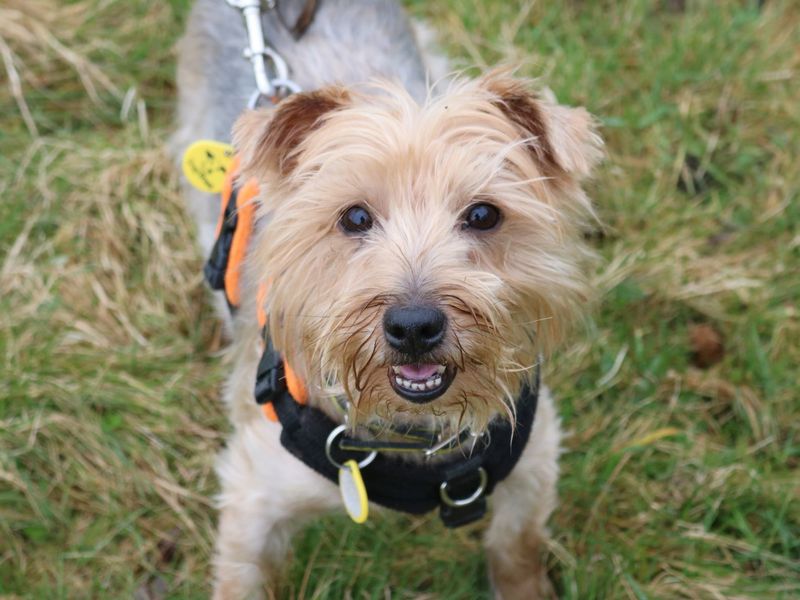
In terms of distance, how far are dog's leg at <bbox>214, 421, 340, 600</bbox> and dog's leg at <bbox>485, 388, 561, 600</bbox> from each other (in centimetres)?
61

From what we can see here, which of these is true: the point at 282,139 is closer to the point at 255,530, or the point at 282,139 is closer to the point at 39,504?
the point at 255,530

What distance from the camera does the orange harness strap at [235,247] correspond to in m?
2.76

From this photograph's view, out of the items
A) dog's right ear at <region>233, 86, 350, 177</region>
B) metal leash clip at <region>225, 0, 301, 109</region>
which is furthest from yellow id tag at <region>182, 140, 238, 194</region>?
dog's right ear at <region>233, 86, 350, 177</region>

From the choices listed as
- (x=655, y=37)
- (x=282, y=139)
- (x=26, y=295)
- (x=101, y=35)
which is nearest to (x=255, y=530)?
(x=282, y=139)

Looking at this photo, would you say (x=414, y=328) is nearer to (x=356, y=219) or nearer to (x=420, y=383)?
(x=420, y=383)

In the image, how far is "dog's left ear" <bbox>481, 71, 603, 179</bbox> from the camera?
2434 millimetres

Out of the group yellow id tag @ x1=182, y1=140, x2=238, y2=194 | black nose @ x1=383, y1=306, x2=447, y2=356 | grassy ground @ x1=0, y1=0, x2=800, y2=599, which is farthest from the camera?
grassy ground @ x1=0, y1=0, x2=800, y2=599

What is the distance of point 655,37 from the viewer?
5121 mm

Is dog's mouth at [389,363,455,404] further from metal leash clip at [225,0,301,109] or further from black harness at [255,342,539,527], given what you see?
metal leash clip at [225,0,301,109]

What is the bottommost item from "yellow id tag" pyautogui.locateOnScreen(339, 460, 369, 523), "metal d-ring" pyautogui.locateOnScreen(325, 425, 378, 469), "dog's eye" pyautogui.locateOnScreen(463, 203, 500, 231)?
"yellow id tag" pyautogui.locateOnScreen(339, 460, 369, 523)

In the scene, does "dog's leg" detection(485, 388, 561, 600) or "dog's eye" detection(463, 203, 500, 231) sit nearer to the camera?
"dog's eye" detection(463, 203, 500, 231)

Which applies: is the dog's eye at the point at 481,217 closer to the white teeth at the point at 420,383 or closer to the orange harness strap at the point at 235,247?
the white teeth at the point at 420,383

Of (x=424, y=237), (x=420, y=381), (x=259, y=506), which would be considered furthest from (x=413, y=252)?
(x=259, y=506)

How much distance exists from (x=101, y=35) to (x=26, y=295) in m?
1.61
